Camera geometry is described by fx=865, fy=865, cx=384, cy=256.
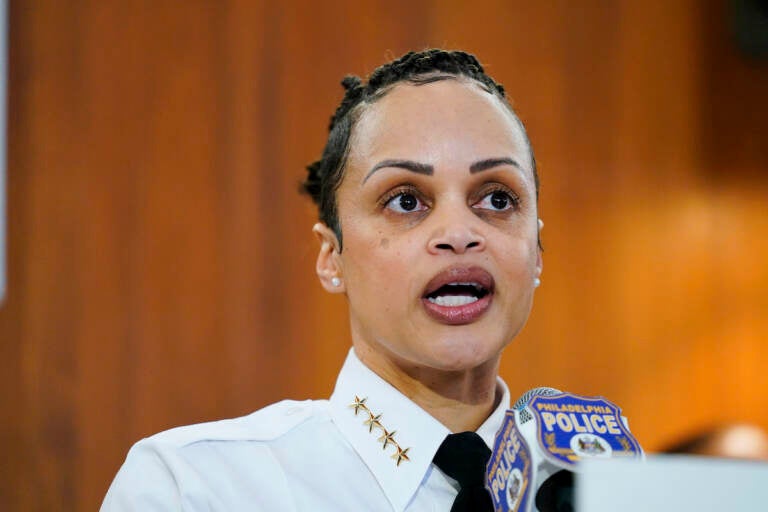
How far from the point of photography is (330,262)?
136cm

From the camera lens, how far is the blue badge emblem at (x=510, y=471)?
86 centimetres

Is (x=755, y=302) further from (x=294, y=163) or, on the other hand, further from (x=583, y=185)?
(x=294, y=163)

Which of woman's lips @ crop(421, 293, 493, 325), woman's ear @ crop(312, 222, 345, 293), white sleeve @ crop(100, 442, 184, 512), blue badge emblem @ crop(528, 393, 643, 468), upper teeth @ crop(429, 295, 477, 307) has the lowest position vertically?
white sleeve @ crop(100, 442, 184, 512)

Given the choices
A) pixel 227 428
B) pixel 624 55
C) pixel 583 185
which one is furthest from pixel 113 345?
pixel 624 55

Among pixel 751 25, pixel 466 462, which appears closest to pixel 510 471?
pixel 466 462

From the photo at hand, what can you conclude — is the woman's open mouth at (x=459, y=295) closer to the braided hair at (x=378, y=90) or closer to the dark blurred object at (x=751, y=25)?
the braided hair at (x=378, y=90)

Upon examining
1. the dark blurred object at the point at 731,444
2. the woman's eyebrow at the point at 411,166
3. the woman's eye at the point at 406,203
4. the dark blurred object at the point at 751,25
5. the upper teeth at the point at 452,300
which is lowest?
the dark blurred object at the point at 731,444

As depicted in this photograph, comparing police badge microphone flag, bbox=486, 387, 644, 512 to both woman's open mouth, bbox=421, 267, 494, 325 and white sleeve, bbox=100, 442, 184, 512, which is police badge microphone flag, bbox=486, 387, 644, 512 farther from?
white sleeve, bbox=100, 442, 184, 512

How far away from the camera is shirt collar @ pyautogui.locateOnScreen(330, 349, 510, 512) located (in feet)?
3.86

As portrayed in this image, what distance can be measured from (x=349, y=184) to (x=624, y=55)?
177cm

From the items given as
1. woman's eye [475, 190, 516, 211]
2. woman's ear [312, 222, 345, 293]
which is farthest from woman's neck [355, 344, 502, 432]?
woman's eye [475, 190, 516, 211]

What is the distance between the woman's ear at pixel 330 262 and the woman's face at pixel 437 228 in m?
0.02

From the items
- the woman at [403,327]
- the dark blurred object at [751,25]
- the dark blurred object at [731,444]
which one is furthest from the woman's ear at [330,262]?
the dark blurred object at [751,25]

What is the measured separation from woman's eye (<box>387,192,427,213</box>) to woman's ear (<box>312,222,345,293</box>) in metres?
0.14
